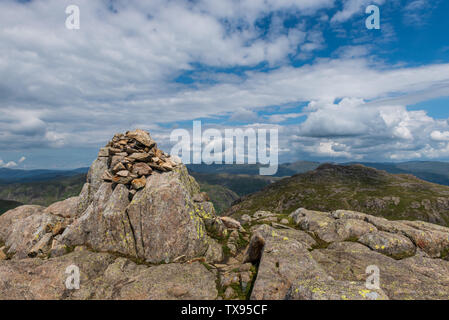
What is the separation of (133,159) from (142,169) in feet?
7.17

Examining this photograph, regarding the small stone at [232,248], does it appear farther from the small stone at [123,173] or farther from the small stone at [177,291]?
the small stone at [123,173]

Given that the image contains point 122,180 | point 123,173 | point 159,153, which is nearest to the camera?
point 122,180

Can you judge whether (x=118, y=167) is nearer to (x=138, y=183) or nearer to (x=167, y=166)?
(x=138, y=183)

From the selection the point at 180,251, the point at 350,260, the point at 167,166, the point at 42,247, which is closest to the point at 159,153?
the point at 167,166

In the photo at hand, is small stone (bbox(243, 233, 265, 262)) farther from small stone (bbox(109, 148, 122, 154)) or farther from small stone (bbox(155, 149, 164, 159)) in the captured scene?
small stone (bbox(109, 148, 122, 154))

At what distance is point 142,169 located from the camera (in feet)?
83.7

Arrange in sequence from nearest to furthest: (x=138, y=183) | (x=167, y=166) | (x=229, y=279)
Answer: (x=229, y=279) → (x=138, y=183) → (x=167, y=166)

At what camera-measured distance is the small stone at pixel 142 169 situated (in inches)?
993

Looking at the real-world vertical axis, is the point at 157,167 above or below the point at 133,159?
below

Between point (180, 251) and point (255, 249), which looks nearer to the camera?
point (255, 249)

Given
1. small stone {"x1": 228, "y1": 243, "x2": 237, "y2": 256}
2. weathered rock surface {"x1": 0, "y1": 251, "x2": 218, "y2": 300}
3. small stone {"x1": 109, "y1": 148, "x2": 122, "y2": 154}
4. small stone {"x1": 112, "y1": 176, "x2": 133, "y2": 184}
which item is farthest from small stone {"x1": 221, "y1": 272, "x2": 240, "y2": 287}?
small stone {"x1": 109, "y1": 148, "x2": 122, "y2": 154}
